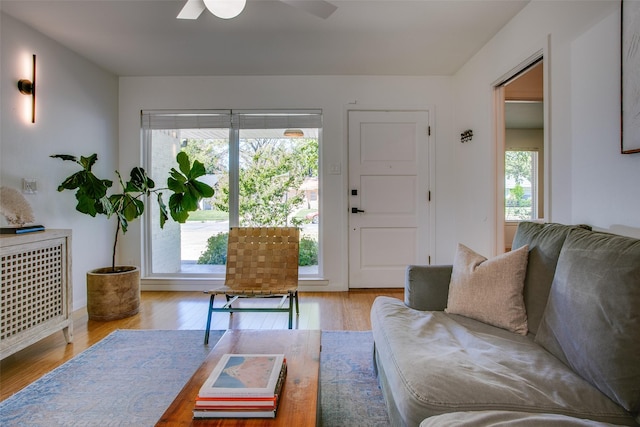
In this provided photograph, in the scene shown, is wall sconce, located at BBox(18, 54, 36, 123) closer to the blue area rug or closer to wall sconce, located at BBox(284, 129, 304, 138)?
the blue area rug

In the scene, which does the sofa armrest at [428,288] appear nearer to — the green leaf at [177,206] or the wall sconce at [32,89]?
the green leaf at [177,206]

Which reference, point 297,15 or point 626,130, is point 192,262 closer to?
point 297,15

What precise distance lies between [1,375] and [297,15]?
298 centimetres

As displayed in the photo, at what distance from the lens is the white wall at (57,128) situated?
2.50 meters

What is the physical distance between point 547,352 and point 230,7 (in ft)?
7.03

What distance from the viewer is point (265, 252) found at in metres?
2.73

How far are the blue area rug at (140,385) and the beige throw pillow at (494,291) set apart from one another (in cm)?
66

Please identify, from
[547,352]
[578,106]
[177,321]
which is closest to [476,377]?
[547,352]

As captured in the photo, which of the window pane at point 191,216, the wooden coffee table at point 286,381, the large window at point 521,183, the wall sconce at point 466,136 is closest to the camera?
the wooden coffee table at point 286,381

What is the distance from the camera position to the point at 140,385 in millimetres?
1843

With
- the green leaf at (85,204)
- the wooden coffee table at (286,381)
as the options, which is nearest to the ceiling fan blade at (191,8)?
the green leaf at (85,204)

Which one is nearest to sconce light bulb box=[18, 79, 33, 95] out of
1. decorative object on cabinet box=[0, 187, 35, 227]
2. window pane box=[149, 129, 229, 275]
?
decorative object on cabinet box=[0, 187, 35, 227]

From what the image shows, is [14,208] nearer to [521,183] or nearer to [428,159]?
[428,159]

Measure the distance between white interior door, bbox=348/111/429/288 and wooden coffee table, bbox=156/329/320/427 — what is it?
226 cm
